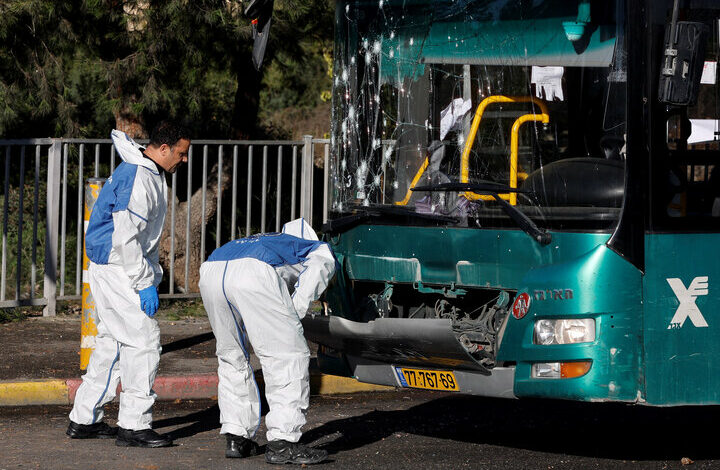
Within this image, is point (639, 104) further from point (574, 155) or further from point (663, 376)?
point (663, 376)

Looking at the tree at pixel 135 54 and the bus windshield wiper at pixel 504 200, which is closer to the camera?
the bus windshield wiper at pixel 504 200

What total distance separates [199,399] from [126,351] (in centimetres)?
203

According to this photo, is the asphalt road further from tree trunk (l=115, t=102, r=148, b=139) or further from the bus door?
tree trunk (l=115, t=102, r=148, b=139)

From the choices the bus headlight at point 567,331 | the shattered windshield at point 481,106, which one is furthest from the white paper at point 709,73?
the bus headlight at point 567,331

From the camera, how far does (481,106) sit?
6.63m

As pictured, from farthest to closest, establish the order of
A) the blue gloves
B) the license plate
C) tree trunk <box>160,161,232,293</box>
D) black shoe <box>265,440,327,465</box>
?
tree trunk <box>160,161,232,293</box>, the blue gloves, the license plate, black shoe <box>265,440,327,465</box>

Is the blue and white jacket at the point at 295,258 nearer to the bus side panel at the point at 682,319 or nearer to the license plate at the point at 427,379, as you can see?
the license plate at the point at 427,379

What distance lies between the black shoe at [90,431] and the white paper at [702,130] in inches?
145

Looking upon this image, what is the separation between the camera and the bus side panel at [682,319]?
239 inches

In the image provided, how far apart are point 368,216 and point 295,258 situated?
2.86 ft

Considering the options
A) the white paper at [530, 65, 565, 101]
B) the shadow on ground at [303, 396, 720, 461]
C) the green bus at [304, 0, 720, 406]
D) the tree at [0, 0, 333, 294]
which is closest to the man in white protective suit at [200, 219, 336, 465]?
the green bus at [304, 0, 720, 406]

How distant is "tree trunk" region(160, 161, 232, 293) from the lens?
1238 centimetres

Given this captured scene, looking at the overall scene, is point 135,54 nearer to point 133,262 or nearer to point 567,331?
point 133,262

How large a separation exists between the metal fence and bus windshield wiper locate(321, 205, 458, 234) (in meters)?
4.00
